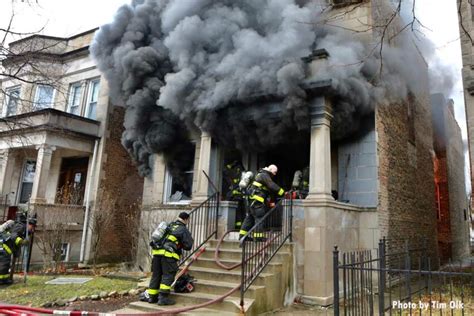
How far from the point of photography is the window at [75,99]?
16.3m

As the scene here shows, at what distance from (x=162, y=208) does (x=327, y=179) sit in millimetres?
4995

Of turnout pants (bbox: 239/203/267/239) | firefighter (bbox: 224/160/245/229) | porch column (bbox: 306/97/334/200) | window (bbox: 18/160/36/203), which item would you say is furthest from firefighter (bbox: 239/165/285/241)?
window (bbox: 18/160/36/203)

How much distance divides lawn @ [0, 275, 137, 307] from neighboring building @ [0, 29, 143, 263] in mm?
3407

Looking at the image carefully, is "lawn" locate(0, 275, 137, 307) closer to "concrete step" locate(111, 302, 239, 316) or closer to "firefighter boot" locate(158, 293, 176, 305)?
"concrete step" locate(111, 302, 239, 316)

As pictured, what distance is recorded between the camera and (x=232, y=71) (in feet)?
30.3

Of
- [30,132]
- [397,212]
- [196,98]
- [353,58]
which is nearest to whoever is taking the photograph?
[353,58]

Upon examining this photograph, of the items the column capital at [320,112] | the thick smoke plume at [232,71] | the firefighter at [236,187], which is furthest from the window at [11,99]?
the column capital at [320,112]

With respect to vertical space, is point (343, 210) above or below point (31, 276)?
above

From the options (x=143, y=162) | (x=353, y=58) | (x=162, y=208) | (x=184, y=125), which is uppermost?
(x=353, y=58)

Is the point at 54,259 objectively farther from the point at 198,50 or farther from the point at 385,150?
the point at 385,150

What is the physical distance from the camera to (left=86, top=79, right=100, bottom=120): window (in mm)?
16047

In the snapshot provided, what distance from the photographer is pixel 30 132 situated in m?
14.0

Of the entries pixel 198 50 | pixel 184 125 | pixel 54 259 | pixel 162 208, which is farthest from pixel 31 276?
pixel 198 50

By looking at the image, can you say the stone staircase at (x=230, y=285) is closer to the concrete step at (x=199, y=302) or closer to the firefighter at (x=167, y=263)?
the concrete step at (x=199, y=302)
